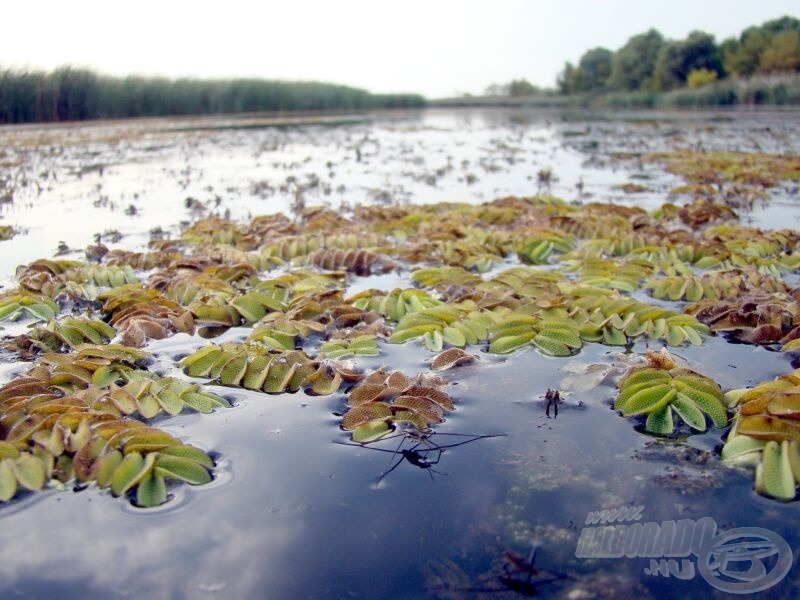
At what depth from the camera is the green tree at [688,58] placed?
60.0m

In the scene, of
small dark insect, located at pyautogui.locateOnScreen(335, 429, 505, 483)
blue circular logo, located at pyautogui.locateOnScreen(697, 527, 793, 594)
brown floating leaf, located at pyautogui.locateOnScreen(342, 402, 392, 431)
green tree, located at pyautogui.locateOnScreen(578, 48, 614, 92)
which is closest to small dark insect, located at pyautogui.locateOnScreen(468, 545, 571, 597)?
blue circular logo, located at pyautogui.locateOnScreen(697, 527, 793, 594)

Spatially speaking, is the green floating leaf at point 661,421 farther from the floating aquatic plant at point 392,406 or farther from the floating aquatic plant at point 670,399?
the floating aquatic plant at point 392,406

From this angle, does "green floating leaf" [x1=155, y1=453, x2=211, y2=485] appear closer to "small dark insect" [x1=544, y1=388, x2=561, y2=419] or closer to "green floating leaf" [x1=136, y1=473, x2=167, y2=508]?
"green floating leaf" [x1=136, y1=473, x2=167, y2=508]

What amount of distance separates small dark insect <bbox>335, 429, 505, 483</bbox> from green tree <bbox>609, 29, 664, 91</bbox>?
2769 inches

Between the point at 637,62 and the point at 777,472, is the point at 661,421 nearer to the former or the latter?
the point at 777,472

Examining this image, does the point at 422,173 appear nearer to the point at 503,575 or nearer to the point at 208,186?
the point at 208,186

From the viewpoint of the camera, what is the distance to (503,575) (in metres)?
→ 2.26

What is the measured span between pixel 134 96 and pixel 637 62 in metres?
55.4

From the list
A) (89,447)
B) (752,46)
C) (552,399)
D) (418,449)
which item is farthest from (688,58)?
(89,447)

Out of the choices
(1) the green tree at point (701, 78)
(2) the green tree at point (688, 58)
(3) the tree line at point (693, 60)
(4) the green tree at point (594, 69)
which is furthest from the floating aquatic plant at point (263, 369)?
(4) the green tree at point (594, 69)

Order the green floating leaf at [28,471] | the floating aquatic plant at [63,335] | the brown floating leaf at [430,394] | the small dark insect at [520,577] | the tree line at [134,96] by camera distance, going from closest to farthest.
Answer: the small dark insect at [520,577] → the green floating leaf at [28,471] → the brown floating leaf at [430,394] → the floating aquatic plant at [63,335] → the tree line at [134,96]

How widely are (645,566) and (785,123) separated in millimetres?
24610

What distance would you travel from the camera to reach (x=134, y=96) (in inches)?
1128

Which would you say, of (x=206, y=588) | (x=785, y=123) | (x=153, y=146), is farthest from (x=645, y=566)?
(x=785, y=123)
